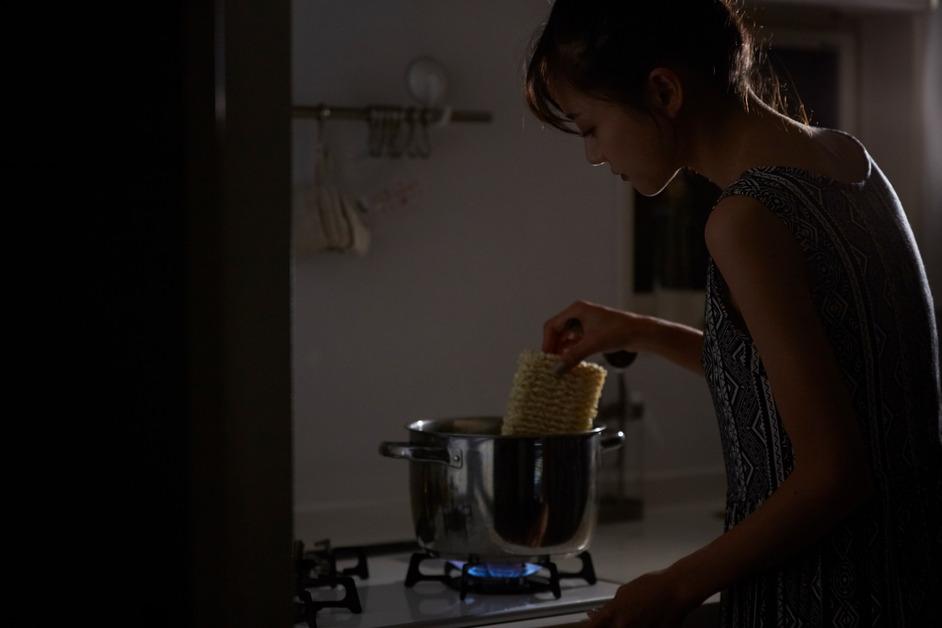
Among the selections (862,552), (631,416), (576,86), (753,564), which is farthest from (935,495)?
(631,416)

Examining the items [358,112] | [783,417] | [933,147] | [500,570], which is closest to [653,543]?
[500,570]

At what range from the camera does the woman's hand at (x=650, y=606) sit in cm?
87

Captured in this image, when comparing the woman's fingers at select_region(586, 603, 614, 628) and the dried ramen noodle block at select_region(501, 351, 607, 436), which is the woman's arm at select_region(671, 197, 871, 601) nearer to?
the woman's fingers at select_region(586, 603, 614, 628)

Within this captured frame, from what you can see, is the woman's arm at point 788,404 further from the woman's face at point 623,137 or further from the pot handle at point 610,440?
the pot handle at point 610,440

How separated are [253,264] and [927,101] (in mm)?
1934

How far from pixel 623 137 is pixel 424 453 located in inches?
16.8

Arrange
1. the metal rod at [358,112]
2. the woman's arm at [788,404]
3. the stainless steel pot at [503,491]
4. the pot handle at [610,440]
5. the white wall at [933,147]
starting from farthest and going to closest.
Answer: the white wall at [933,147]
the metal rod at [358,112]
the pot handle at [610,440]
the stainless steel pot at [503,491]
the woman's arm at [788,404]

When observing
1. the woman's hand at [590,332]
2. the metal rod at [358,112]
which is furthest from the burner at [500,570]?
the metal rod at [358,112]

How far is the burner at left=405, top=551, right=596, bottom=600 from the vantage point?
1.32 m

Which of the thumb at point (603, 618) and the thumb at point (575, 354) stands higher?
the thumb at point (575, 354)

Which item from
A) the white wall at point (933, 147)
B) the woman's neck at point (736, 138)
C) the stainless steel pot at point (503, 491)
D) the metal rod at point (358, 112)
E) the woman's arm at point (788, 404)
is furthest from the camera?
the white wall at point (933, 147)

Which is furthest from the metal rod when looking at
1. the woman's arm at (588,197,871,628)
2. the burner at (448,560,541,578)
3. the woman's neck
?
the woman's arm at (588,197,871,628)

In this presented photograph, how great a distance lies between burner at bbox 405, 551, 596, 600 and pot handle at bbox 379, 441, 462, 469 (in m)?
0.11

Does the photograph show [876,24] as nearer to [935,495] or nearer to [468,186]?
[468,186]
